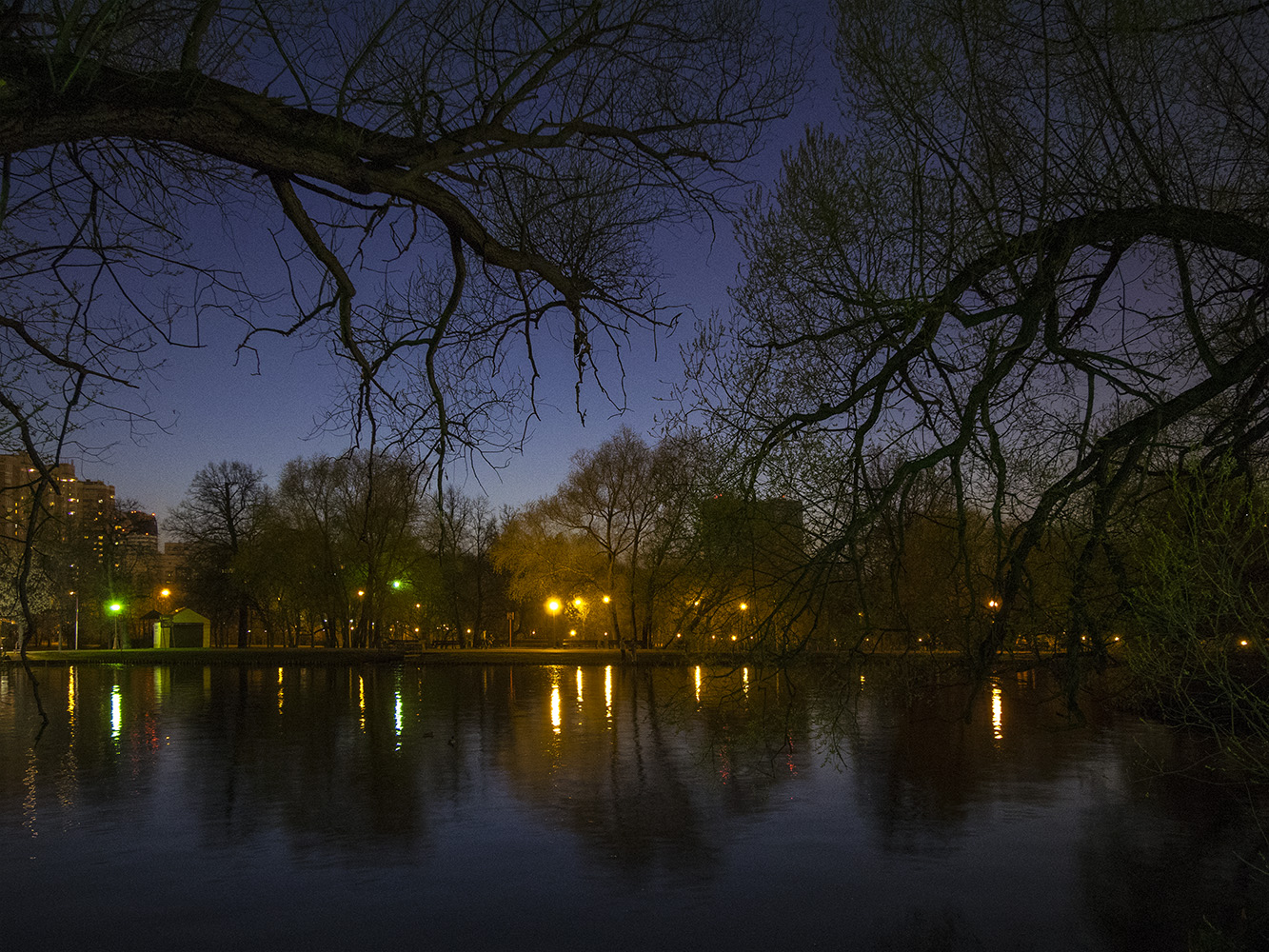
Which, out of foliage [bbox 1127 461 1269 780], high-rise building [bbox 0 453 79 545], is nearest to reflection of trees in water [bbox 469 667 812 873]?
foliage [bbox 1127 461 1269 780]

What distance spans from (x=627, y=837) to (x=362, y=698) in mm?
18640

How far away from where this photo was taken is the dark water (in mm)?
9039

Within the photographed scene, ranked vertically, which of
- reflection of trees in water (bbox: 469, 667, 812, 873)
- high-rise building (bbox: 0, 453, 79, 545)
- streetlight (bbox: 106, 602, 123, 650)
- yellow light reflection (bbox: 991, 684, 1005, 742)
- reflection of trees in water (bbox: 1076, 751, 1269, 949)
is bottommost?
yellow light reflection (bbox: 991, 684, 1005, 742)

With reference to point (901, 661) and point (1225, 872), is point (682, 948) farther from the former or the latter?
point (1225, 872)

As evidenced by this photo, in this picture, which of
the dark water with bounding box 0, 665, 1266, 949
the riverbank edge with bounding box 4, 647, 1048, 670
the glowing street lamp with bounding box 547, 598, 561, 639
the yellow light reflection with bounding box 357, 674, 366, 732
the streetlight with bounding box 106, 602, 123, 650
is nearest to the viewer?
the dark water with bounding box 0, 665, 1266, 949

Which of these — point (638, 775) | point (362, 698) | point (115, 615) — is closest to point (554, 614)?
point (115, 615)

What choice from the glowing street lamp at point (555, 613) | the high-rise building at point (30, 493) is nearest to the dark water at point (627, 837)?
the high-rise building at point (30, 493)

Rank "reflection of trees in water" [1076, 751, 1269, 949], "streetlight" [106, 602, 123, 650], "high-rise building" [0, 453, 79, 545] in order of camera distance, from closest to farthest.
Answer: "high-rise building" [0, 453, 79, 545] < "reflection of trees in water" [1076, 751, 1269, 949] < "streetlight" [106, 602, 123, 650]

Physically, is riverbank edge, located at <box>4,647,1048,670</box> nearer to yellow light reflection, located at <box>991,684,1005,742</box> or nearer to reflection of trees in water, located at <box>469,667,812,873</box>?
yellow light reflection, located at <box>991,684,1005,742</box>

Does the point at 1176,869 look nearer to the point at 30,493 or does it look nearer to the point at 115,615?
the point at 30,493

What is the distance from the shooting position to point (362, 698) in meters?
29.5

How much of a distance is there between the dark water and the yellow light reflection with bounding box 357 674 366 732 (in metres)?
1.58

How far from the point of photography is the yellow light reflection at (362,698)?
23.0 meters

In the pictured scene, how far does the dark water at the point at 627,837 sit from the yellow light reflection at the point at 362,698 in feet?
5.18
